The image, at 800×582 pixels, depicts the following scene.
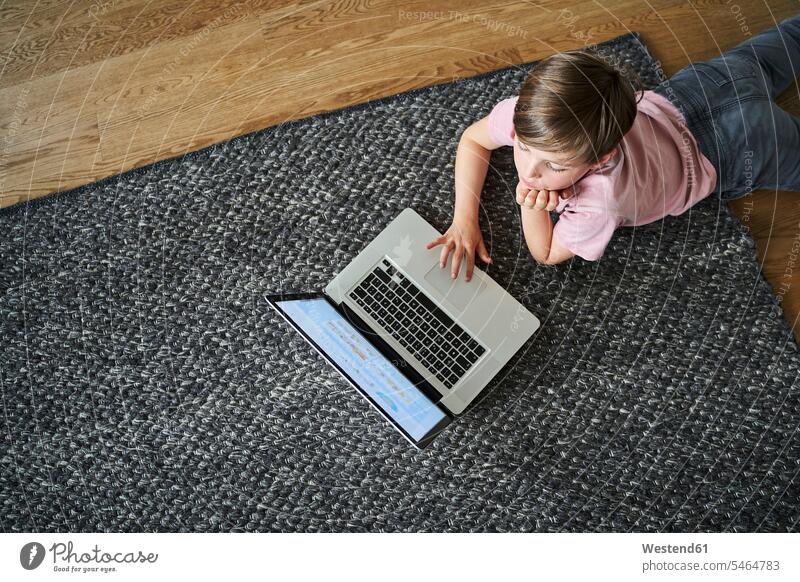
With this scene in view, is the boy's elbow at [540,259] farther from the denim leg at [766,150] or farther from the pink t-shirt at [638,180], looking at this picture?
the denim leg at [766,150]

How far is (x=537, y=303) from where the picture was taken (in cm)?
81

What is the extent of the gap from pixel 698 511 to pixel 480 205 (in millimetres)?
459

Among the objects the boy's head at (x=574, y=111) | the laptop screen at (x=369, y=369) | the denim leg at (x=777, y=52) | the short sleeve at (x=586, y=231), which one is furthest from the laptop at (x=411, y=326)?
the denim leg at (x=777, y=52)

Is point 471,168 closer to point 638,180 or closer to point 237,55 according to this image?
point 638,180

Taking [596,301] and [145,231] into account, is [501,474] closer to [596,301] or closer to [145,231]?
[596,301]

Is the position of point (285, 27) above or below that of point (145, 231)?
above

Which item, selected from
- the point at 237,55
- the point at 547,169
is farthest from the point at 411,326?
the point at 237,55

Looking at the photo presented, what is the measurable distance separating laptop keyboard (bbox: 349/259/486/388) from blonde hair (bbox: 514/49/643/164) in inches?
9.4

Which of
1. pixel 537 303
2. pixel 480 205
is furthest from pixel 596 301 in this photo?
pixel 480 205

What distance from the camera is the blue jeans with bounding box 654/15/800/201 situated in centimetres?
77

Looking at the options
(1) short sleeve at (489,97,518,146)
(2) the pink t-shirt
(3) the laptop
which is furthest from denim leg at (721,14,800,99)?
(3) the laptop

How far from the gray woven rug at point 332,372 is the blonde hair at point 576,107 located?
0.23m

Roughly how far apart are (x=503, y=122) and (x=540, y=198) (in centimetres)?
11

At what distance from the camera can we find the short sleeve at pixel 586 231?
0.69 m
